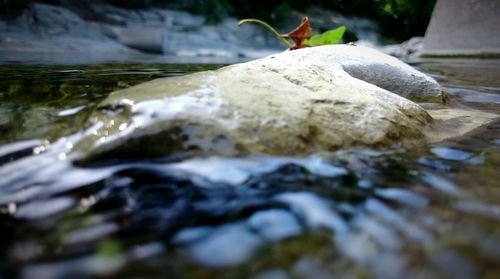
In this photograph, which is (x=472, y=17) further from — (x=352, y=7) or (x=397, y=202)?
Answer: (x=352, y=7)

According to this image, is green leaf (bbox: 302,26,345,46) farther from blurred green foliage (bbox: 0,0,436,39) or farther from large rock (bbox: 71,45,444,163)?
blurred green foliage (bbox: 0,0,436,39)

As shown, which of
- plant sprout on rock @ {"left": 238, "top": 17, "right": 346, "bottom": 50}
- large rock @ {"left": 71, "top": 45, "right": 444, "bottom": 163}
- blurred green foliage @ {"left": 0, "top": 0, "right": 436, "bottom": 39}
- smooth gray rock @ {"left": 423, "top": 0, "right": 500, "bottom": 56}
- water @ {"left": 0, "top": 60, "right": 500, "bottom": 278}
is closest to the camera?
water @ {"left": 0, "top": 60, "right": 500, "bottom": 278}

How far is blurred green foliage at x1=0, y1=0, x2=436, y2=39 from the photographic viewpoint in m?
15.7

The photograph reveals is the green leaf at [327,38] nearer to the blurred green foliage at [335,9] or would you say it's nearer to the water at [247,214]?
the water at [247,214]

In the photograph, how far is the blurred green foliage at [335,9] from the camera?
51.5 feet

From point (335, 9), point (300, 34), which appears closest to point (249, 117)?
point (300, 34)

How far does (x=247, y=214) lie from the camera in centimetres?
93

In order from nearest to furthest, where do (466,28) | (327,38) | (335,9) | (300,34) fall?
(300,34), (327,38), (466,28), (335,9)

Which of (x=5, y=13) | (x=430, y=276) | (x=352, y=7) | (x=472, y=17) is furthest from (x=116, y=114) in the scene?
(x=352, y=7)

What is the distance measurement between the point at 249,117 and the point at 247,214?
52 cm

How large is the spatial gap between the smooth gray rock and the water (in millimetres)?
9158

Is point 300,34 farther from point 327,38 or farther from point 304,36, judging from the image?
point 327,38

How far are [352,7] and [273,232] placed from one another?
21369 mm

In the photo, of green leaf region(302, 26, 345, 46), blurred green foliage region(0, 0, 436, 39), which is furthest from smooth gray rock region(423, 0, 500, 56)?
blurred green foliage region(0, 0, 436, 39)
